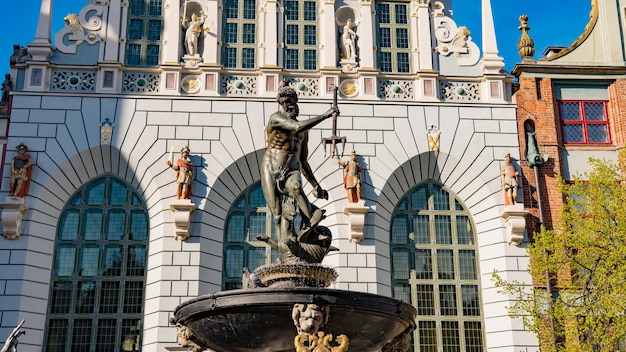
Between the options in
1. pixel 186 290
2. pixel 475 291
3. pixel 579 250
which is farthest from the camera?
pixel 475 291

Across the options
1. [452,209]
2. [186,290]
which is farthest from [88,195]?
[452,209]

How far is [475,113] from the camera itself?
91.4 ft

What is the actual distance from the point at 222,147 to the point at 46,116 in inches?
237

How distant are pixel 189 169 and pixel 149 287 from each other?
13.1 ft

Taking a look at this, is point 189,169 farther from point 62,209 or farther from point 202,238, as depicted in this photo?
point 62,209

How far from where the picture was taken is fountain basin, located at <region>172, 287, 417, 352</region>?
1195 centimetres

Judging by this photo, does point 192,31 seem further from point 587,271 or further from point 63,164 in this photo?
point 587,271

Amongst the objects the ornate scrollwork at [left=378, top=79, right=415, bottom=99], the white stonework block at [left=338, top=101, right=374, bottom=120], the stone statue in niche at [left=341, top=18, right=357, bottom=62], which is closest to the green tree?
the ornate scrollwork at [left=378, top=79, right=415, bottom=99]

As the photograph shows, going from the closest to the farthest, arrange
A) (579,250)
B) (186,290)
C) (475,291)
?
(579,250)
(186,290)
(475,291)

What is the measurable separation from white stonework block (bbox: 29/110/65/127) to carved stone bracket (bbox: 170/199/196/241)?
203 inches

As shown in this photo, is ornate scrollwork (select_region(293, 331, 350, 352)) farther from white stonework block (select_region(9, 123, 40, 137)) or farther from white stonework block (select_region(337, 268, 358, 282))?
white stonework block (select_region(9, 123, 40, 137))

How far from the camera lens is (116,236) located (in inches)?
1035

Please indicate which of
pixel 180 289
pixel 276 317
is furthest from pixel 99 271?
pixel 276 317

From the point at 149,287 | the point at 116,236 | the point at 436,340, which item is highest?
the point at 116,236
